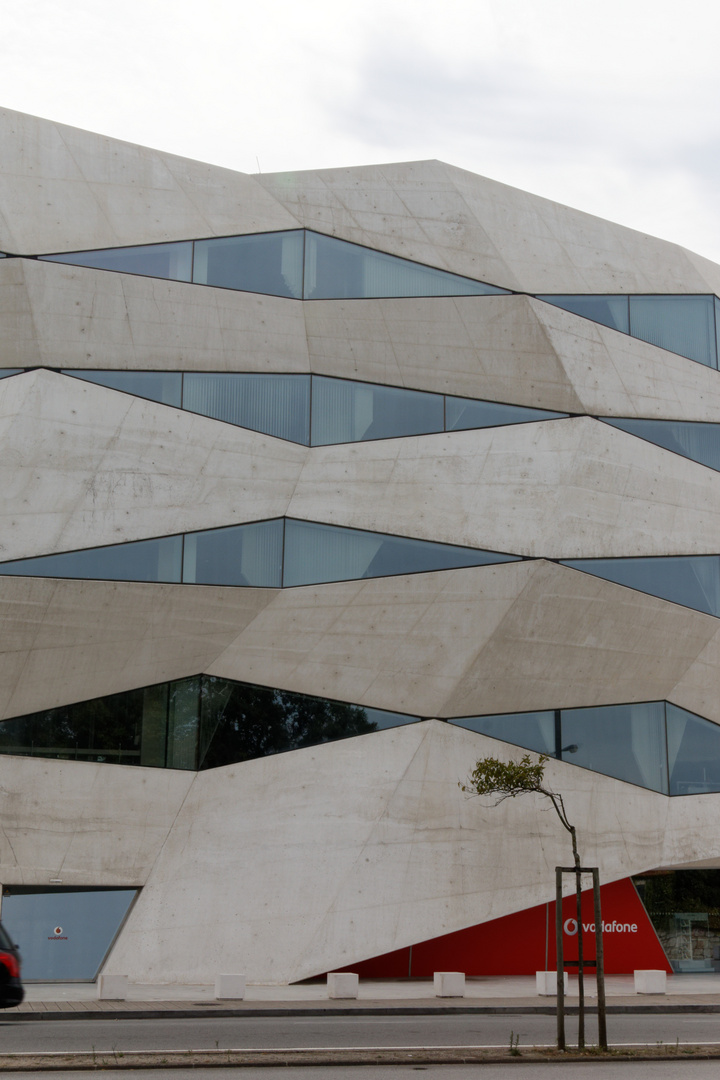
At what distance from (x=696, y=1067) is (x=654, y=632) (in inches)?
551

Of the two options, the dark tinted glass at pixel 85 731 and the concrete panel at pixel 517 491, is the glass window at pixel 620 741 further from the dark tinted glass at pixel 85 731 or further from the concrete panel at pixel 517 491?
the dark tinted glass at pixel 85 731

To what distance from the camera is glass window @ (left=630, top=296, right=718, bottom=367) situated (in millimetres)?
27688

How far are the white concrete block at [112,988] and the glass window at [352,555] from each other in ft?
26.7

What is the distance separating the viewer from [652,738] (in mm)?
26031

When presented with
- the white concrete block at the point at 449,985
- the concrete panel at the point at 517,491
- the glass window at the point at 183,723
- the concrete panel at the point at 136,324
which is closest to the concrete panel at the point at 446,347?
the concrete panel at the point at 136,324

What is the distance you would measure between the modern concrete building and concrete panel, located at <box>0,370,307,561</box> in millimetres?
60

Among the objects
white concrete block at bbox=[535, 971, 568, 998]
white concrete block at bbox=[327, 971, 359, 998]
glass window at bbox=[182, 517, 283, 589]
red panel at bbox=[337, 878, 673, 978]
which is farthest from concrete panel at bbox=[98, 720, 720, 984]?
glass window at bbox=[182, 517, 283, 589]

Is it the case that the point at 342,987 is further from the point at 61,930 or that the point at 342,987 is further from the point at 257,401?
the point at 257,401

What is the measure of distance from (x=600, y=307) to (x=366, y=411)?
639cm

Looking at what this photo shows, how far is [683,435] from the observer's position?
27.4 meters

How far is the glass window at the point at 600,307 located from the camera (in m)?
26.7

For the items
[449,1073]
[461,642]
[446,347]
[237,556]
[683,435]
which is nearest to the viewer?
[449,1073]

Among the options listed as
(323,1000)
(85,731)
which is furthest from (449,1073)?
(85,731)

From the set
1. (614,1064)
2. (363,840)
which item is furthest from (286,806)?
(614,1064)
